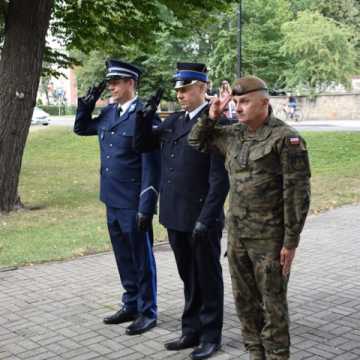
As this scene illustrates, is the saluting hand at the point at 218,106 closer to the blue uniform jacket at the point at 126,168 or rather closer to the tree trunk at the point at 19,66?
the blue uniform jacket at the point at 126,168

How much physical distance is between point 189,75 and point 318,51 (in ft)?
129

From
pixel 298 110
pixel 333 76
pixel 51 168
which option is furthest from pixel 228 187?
pixel 333 76

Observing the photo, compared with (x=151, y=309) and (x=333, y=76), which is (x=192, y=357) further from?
(x=333, y=76)

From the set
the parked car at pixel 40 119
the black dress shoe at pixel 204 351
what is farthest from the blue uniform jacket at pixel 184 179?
the parked car at pixel 40 119

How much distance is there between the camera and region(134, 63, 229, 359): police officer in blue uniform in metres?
4.34

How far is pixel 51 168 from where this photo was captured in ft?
60.3

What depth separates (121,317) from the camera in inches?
205

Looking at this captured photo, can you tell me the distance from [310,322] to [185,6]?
8.79m

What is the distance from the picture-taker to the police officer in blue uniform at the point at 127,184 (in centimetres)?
492

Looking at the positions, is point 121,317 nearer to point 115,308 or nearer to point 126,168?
point 115,308

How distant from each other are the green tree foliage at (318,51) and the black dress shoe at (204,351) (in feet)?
129

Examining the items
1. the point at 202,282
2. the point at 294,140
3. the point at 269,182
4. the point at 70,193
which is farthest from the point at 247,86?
the point at 70,193

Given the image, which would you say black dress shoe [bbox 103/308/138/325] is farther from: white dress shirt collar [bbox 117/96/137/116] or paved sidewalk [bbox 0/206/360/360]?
white dress shirt collar [bbox 117/96/137/116]

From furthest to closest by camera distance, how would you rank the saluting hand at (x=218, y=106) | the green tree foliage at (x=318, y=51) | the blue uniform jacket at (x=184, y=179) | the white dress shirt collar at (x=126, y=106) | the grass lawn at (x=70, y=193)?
the green tree foliage at (x=318, y=51) → the grass lawn at (x=70, y=193) → the white dress shirt collar at (x=126, y=106) → the blue uniform jacket at (x=184, y=179) → the saluting hand at (x=218, y=106)
